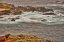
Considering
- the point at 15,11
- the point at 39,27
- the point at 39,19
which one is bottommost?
the point at 39,27

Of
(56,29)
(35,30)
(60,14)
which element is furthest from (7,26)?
(60,14)

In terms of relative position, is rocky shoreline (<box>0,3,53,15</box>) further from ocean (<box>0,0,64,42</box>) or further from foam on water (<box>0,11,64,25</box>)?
ocean (<box>0,0,64,42</box>)

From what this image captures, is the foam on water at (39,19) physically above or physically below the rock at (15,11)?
below

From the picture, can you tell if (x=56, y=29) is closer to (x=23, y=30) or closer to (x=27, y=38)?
(x=23, y=30)

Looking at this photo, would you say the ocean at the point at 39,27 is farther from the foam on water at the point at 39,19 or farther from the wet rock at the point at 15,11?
the wet rock at the point at 15,11

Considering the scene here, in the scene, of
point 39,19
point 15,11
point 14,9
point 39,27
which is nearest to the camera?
point 39,27

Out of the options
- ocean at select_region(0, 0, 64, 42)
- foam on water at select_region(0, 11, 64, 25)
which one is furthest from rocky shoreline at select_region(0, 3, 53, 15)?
ocean at select_region(0, 0, 64, 42)

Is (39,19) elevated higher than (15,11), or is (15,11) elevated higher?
(15,11)

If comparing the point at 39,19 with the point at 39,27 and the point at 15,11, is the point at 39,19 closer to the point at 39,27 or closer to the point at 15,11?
the point at 39,27

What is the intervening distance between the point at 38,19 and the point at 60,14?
2774 millimetres

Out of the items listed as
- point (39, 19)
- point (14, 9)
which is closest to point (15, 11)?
point (14, 9)

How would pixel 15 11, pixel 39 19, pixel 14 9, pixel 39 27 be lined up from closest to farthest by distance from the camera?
pixel 39 27
pixel 39 19
pixel 15 11
pixel 14 9

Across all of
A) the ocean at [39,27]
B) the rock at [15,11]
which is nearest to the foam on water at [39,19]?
the ocean at [39,27]

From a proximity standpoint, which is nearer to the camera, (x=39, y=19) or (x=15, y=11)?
(x=39, y=19)
